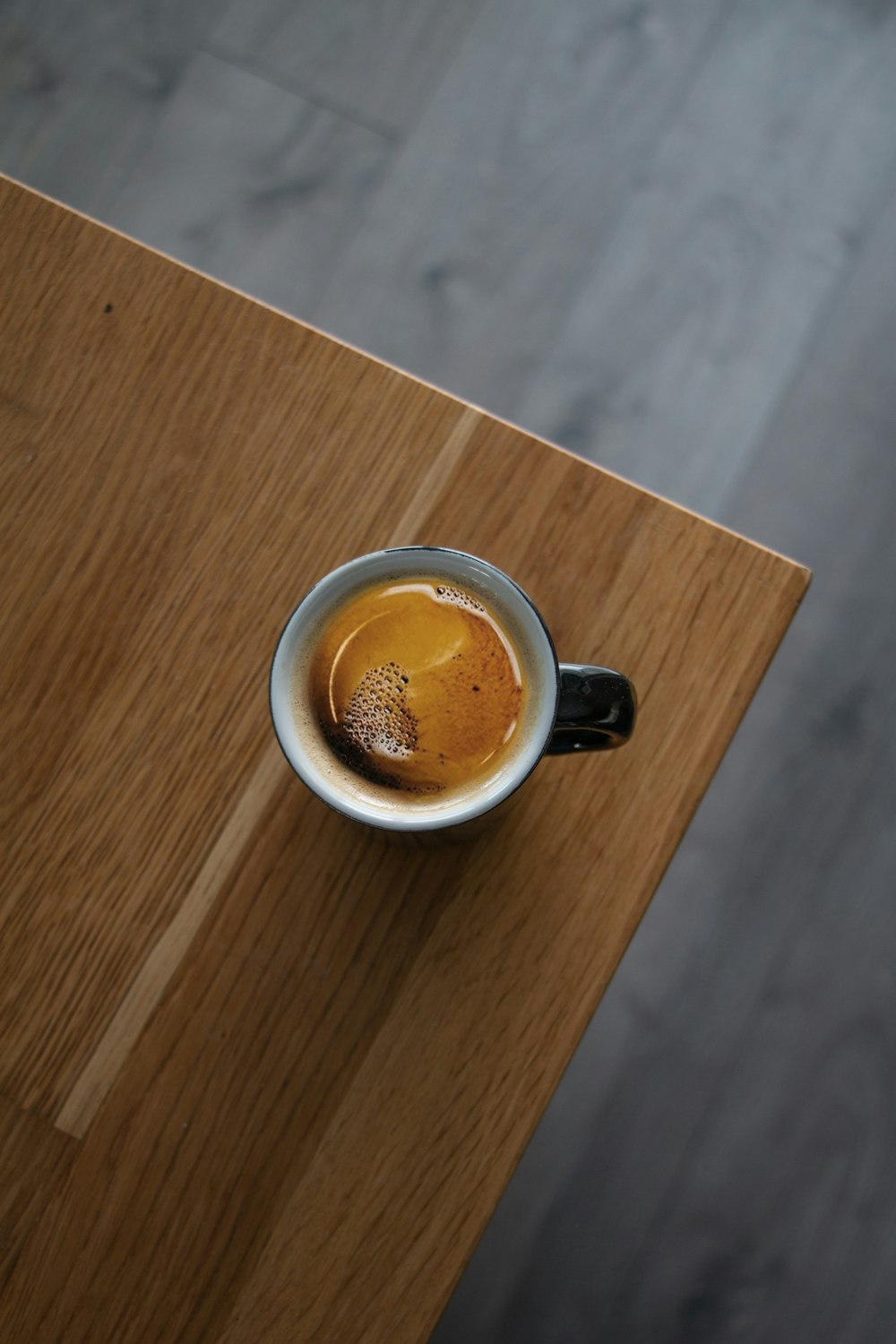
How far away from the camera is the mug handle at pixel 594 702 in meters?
0.42

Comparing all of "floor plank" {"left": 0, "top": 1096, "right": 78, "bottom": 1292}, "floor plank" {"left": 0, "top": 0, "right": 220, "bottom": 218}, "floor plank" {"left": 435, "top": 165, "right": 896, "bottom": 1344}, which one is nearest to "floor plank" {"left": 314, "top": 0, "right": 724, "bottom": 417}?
"floor plank" {"left": 0, "top": 0, "right": 220, "bottom": 218}

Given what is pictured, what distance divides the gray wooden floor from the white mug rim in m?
0.53

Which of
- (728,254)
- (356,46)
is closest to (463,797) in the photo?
(728,254)

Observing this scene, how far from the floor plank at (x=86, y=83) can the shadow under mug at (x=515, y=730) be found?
78cm

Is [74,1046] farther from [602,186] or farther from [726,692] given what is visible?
[602,186]

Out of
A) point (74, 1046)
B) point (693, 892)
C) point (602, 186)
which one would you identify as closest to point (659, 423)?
point (602, 186)

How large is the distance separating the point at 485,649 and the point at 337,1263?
311 mm

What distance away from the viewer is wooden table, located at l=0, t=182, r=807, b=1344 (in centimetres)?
48

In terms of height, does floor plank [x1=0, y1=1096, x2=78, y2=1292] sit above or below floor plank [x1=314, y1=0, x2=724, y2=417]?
below

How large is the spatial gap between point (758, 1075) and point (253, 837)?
604mm

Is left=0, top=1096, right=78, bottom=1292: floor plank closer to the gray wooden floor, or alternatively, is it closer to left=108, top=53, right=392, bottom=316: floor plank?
the gray wooden floor

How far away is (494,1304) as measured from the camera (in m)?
0.85

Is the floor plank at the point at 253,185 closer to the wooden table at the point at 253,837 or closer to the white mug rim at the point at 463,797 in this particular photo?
the wooden table at the point at 253,837

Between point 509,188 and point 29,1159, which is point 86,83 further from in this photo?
point 29,1159
